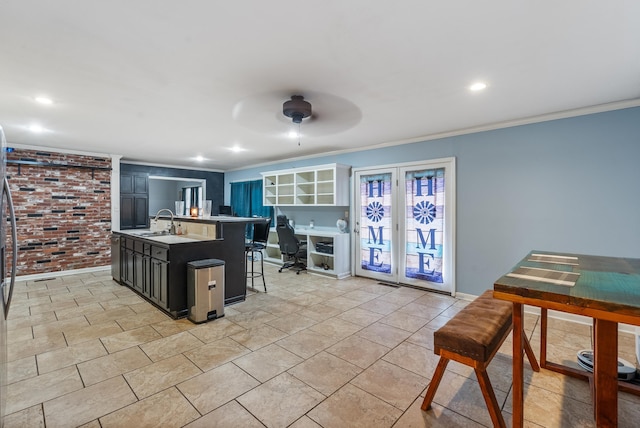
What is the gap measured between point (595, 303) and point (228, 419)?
2.02 m

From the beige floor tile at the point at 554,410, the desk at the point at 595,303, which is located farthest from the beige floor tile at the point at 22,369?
the beige floor tile at the point at 554,410

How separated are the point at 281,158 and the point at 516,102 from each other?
4.73 meters

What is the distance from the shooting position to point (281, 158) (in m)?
6.80

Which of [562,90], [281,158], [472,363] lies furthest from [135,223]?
[562,90]

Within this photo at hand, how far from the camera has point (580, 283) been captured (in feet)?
4.74

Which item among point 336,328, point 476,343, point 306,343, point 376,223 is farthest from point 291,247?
point 476,343

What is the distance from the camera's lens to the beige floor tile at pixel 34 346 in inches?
103

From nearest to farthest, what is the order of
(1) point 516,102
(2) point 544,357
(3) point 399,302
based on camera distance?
(2) point 544,357 → (1) point 516,102 → (3) point 399,302

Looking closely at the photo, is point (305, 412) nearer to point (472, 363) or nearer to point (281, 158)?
point (472, 363)

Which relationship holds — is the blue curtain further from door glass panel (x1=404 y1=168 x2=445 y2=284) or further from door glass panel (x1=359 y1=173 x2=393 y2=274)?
door glass panel (x1=404 y1=168 x2=445 y2=284)

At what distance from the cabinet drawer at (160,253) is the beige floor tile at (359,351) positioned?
2.13 meters

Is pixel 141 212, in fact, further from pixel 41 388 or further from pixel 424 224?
pixel 424 224

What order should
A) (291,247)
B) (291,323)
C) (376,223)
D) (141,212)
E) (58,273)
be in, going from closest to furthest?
(291,323) → (376,223) → (58,273) → (291,247) → (141,212)

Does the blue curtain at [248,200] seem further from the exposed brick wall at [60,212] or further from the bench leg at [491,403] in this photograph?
the bench leg at [491,403]
